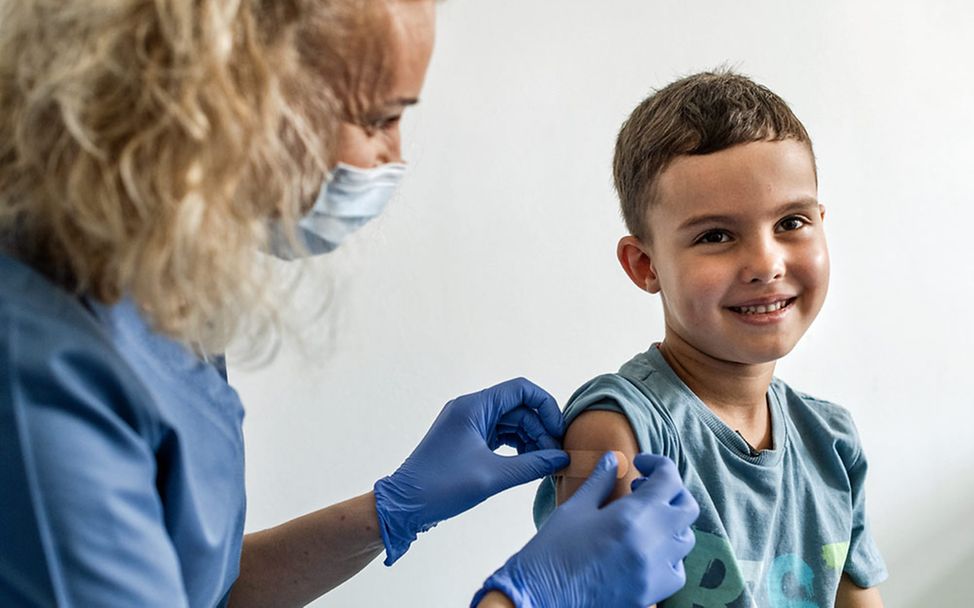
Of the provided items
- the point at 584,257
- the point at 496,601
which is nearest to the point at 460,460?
the point at 496,601

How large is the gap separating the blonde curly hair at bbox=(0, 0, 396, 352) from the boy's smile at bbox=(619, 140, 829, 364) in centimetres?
54

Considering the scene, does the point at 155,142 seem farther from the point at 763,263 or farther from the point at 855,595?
the point at 855,595

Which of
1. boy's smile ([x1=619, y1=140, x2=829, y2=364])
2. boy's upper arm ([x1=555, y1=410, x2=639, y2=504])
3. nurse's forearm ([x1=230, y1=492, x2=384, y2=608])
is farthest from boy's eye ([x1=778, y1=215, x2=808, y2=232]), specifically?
nurse's forearm ([x1=230, y1=492, x2=384, y2=608])

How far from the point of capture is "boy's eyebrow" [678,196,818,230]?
3.96ft

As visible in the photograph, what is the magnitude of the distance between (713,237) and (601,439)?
0.90ft

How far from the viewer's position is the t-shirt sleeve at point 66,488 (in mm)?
761

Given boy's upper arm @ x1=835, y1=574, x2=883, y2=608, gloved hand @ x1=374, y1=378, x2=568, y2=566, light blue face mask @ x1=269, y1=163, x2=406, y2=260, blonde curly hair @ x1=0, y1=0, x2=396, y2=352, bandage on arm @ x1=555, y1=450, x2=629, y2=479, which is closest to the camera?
blonde curly hair @ x1=0, y1=0, x2=396, y2=352

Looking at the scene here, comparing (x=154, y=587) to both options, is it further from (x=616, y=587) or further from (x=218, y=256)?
(x=616, y=587)

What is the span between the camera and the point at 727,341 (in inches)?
48.5

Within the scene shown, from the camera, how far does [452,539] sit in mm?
1852

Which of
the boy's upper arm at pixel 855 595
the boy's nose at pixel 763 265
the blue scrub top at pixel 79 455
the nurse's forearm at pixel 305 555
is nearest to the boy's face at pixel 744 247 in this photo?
the boy's nose at pixel 763 265

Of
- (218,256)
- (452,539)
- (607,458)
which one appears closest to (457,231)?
(452,539)

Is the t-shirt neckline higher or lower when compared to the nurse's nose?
lower

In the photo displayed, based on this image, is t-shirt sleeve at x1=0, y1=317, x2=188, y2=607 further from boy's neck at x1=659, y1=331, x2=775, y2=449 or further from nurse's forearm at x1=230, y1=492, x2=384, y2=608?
boy's neck at x1=659, y1=331, x2=775, y2=449
